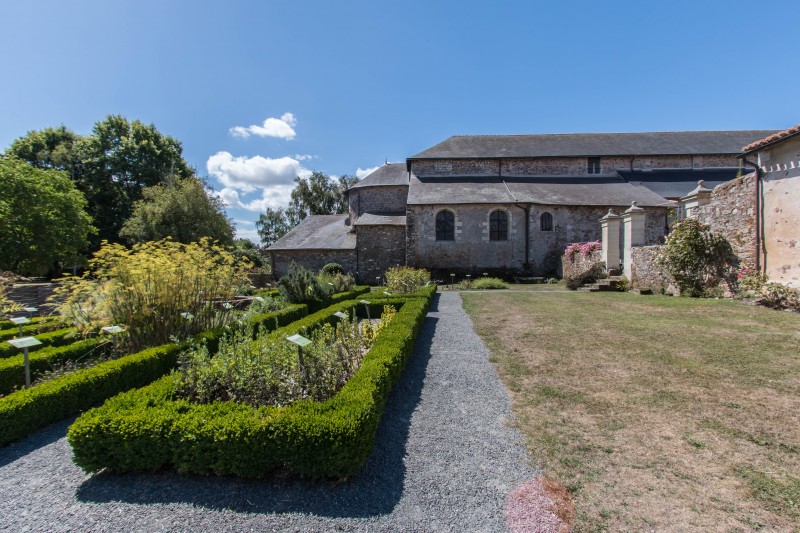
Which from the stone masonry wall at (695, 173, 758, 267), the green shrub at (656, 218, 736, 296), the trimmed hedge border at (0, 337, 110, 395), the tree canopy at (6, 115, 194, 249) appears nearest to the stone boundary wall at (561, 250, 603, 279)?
the green shrub at (656, 218, 736, 296)

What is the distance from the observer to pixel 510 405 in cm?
363

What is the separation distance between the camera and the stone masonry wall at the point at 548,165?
21683 millimetres

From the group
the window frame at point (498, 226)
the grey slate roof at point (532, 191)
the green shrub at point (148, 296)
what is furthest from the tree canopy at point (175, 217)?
the green shrub at point (148, 296)

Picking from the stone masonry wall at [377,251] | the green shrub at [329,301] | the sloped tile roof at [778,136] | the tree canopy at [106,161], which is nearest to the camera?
the sloped tile roof at [778,136]

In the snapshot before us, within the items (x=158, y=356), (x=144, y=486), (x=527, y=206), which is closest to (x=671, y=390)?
(x=144, y=486)

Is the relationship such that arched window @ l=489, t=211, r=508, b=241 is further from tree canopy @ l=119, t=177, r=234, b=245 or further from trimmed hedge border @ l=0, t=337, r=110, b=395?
trimmed hedge border @ l=0, t=337, r=110, b=395

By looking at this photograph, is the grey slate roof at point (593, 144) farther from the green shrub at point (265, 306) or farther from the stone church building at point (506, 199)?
the green shrub at point (265, 306)

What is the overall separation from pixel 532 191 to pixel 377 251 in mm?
9041

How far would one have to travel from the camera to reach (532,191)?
1981 cm

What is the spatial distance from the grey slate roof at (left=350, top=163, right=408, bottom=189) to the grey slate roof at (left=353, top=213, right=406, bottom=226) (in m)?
2.05

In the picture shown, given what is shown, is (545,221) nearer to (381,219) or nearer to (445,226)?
(445,226)

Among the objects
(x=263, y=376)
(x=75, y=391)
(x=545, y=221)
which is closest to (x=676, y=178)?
(x=545, y=221)

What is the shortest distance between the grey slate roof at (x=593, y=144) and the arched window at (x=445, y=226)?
4.64 meters

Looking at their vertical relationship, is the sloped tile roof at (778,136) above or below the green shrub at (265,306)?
above
